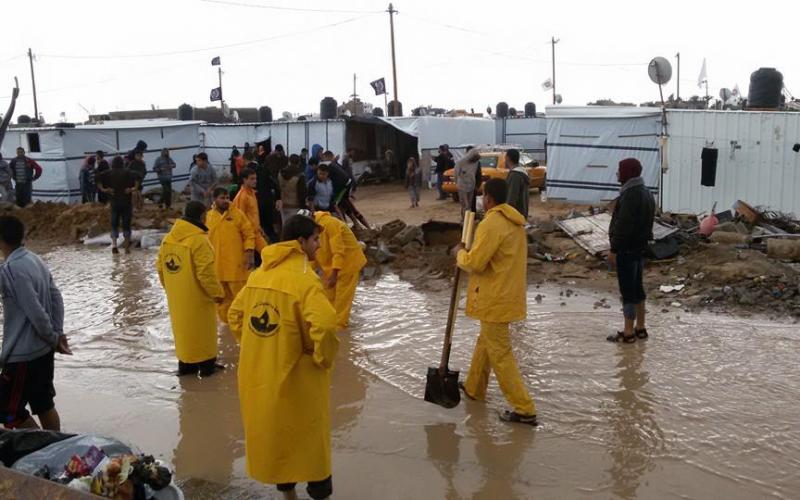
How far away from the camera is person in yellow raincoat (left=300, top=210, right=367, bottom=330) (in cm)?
734

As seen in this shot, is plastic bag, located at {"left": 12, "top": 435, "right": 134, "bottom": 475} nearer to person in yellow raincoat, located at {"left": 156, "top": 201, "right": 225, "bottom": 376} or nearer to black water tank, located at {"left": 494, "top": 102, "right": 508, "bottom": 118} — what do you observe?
person in yellow raincoat, located at {"left": 156, "top": 201, "right": 225, "bottom": 376}

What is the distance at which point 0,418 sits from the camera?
4.80m

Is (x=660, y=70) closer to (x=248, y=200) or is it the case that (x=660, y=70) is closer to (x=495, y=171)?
(x=495, y=171)

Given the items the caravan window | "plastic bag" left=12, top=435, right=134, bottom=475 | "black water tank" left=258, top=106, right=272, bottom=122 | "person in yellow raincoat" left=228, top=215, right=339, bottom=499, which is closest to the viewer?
"plastic bag" left=12, top=435, right=134, bottom=475

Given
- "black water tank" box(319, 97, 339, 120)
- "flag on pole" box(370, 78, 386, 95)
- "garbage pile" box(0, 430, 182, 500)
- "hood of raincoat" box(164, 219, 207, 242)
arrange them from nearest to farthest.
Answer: "garbage pile" box(0, 430, 182, 500) → "hood of raincoat" box(164, 219, 207, 242) → "black water tank" box(319, 97, 339, 120) → "flag on pole" box(370, 78, 386, 95)

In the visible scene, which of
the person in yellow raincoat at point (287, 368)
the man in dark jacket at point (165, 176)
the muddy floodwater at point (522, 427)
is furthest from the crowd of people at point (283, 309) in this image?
the man in dark jacket at point (165, 176)

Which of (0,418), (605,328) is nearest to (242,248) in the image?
(0,418)

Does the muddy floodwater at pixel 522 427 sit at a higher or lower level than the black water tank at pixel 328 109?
lower

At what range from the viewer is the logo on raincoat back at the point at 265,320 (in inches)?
151

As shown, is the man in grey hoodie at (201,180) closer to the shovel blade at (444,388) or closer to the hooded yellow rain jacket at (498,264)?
the shovel blade at (444,388)

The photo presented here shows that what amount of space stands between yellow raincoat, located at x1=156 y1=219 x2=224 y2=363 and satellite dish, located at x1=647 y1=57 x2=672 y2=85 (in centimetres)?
1112

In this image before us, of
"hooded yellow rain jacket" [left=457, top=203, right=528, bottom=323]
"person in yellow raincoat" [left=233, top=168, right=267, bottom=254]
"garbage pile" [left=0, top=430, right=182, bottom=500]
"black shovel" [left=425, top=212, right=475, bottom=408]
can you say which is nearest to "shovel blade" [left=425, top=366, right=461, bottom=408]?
"black shovel" [left=425, top=212, right=475, bottom=408]

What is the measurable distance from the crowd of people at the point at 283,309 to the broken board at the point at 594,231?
10.4 ft

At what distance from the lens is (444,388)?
568cm
